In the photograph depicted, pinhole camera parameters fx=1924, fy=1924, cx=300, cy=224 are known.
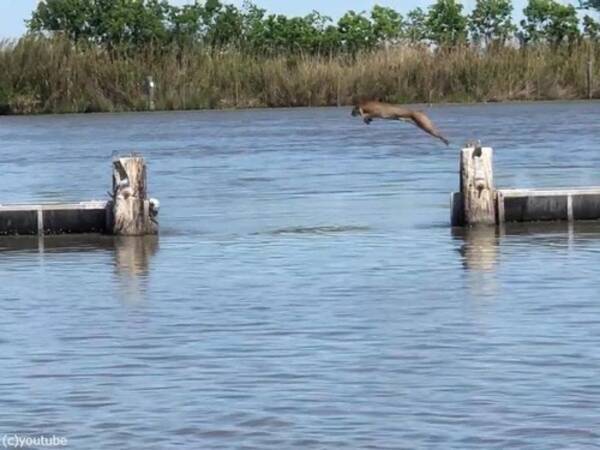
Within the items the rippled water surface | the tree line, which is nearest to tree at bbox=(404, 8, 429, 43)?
the tree line

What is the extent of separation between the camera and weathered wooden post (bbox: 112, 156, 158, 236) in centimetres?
1967

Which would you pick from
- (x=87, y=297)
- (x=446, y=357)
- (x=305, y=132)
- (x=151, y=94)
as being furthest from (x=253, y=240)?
(x=151, y=94)

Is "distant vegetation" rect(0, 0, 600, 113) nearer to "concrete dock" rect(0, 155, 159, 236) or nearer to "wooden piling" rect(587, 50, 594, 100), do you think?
"wooden piling" rect(587, 50, 594, 100)

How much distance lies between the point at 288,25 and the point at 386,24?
4.53 m

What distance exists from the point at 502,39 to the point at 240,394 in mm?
47661

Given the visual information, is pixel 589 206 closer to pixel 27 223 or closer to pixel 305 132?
pixel 27 223

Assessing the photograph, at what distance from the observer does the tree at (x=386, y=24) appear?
7769 cm

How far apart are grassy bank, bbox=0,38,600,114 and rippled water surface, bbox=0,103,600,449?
2740 cm

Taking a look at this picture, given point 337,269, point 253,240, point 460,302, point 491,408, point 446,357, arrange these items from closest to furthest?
point 491,408 < point 446,357 < point 460,302 < point 337,269 < point 253,240

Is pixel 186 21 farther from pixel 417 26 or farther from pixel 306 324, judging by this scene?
pixel 306 324

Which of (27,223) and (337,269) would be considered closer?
(337,269)

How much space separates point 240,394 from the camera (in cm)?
1186

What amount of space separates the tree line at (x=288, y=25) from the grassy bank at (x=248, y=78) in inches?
510

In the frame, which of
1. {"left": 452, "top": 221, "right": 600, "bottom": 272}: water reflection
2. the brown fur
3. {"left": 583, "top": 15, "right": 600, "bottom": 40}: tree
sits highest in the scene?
{"left": 583, "top": 15, "right": 600, "bottom": 40}: tree
